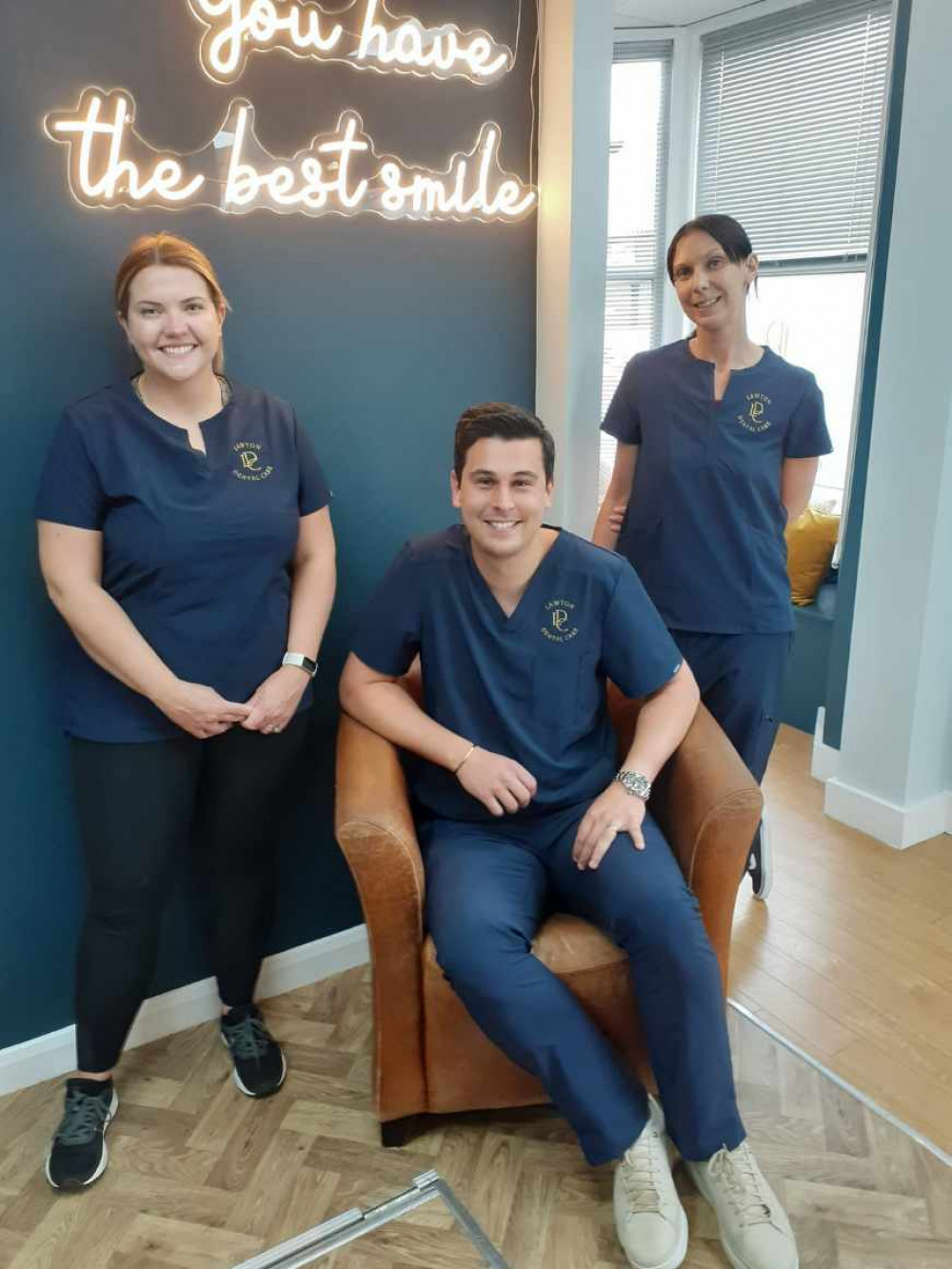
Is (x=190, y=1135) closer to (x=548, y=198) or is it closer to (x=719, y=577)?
(x=719, y=577)

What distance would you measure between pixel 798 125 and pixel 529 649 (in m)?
3.11

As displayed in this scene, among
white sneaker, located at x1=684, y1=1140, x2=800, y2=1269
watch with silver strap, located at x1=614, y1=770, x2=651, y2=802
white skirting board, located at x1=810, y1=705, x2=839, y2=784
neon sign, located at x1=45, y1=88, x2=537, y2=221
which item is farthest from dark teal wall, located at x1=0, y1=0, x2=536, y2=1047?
white skirting board, located at x1=810, y1=705, x2=839, y2=784

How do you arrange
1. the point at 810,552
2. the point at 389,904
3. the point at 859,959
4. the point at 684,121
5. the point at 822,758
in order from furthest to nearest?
the point at 684,121 → the point at 810,552 → the point at 822,758 → the point at 859,959 → the point at 389,904

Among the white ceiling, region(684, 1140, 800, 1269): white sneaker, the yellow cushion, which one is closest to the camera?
region(684, 1140, 800, 1269): white sneaker

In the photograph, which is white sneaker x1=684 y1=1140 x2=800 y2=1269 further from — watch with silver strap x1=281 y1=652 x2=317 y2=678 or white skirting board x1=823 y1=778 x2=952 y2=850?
white skirting board x1=823 y1=778 x2=952 y2=850

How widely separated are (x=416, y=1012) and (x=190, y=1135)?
20.0 inches

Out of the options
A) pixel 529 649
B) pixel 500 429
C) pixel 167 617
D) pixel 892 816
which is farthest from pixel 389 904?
pixel 892 816

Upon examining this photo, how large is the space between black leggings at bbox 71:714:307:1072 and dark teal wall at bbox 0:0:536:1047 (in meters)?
0.11

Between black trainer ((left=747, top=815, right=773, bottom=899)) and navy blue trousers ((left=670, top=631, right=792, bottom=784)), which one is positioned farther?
black trainer ((left=747, top=815, right=773, bottom=899))

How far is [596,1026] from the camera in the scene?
1.65m

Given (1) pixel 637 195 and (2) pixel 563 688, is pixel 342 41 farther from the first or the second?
(1) pixel 637 195

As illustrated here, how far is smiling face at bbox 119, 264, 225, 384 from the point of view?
1545mm

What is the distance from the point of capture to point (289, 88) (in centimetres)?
181

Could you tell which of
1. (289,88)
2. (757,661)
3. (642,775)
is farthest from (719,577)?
(289,88)
